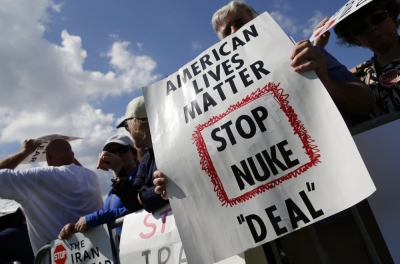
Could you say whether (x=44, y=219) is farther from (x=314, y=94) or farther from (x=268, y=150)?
(x=314, y=94)

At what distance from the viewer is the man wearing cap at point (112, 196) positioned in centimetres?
233

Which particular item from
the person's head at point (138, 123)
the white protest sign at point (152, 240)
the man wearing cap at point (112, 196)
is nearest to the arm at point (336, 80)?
the white protest sign at point (152, 240)

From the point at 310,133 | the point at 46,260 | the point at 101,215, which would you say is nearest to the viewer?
the point at 310,133

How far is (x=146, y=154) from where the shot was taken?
231cm

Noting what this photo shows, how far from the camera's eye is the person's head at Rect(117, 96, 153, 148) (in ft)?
7.52

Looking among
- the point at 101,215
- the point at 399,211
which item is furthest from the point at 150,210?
the point at 399,211

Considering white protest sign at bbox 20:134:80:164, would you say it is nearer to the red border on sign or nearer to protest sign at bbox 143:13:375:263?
protest sign at bbox 143:13:375:263

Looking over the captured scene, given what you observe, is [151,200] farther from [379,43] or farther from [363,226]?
[379,43]

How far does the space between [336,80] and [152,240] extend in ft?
4.49

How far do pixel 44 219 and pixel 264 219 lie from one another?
2244 millimetres

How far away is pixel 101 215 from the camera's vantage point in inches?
92.2

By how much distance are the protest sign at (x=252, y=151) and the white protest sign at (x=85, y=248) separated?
0.98 m

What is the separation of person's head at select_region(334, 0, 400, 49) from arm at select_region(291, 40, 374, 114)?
0.40 meters

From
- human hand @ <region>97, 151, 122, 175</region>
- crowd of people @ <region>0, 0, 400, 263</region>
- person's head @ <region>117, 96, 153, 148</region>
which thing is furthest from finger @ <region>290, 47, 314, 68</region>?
human hand @ <region>97, 151, 122, 175</region>
